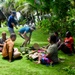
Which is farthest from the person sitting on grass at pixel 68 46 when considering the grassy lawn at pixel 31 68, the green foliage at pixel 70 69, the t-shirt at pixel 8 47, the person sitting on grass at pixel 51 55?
the t-shirt at pixel 8 47

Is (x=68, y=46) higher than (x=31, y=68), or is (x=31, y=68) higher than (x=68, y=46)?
(x=68, y=46)

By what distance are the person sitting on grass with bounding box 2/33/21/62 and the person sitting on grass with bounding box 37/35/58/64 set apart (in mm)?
1002

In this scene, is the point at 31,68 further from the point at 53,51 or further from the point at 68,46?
the point at 68,46

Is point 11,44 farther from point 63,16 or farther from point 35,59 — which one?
point 63,16

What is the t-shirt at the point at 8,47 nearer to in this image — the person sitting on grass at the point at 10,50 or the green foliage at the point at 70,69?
the person sitting on grass at the point at 10,50

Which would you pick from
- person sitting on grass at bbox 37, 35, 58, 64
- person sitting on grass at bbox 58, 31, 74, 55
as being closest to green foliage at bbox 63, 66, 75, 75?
person sitting on grass at bbox 37, 35, 58, 64

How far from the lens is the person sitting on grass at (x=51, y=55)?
884cm

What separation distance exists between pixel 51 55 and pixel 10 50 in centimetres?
148

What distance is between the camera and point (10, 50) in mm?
9164

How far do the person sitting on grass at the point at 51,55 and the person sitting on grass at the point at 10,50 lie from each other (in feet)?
3.29

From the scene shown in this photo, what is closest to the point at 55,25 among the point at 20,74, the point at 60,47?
the point at 60,47

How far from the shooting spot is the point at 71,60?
10.0 meters

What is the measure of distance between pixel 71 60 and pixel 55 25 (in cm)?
816

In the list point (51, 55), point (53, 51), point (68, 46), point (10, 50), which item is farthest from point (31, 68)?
point (68, 46)
